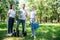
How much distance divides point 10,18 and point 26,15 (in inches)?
34.3

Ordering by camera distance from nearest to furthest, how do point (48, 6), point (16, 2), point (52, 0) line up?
1. point (16, 2)
2. point (48, 6)
3. point (52, 0)

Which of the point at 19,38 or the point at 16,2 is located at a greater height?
the point at 16,2

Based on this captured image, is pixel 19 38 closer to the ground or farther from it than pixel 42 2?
closer to the ground

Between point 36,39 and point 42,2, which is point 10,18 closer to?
point 36,39

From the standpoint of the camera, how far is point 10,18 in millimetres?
11758

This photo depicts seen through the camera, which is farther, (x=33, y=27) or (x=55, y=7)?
(x=55, y=7)

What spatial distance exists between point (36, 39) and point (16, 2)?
8.75m

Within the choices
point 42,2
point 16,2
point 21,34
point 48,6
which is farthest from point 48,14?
point 21,34

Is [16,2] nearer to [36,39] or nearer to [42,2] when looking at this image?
[36,39]

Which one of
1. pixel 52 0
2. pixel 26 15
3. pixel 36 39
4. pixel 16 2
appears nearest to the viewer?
pixel 36 39

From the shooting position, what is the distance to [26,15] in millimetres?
11664

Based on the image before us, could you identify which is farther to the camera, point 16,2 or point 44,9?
point 44,9

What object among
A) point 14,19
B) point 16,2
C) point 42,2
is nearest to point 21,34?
point 14,19

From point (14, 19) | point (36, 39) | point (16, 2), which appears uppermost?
point (16, 2)
